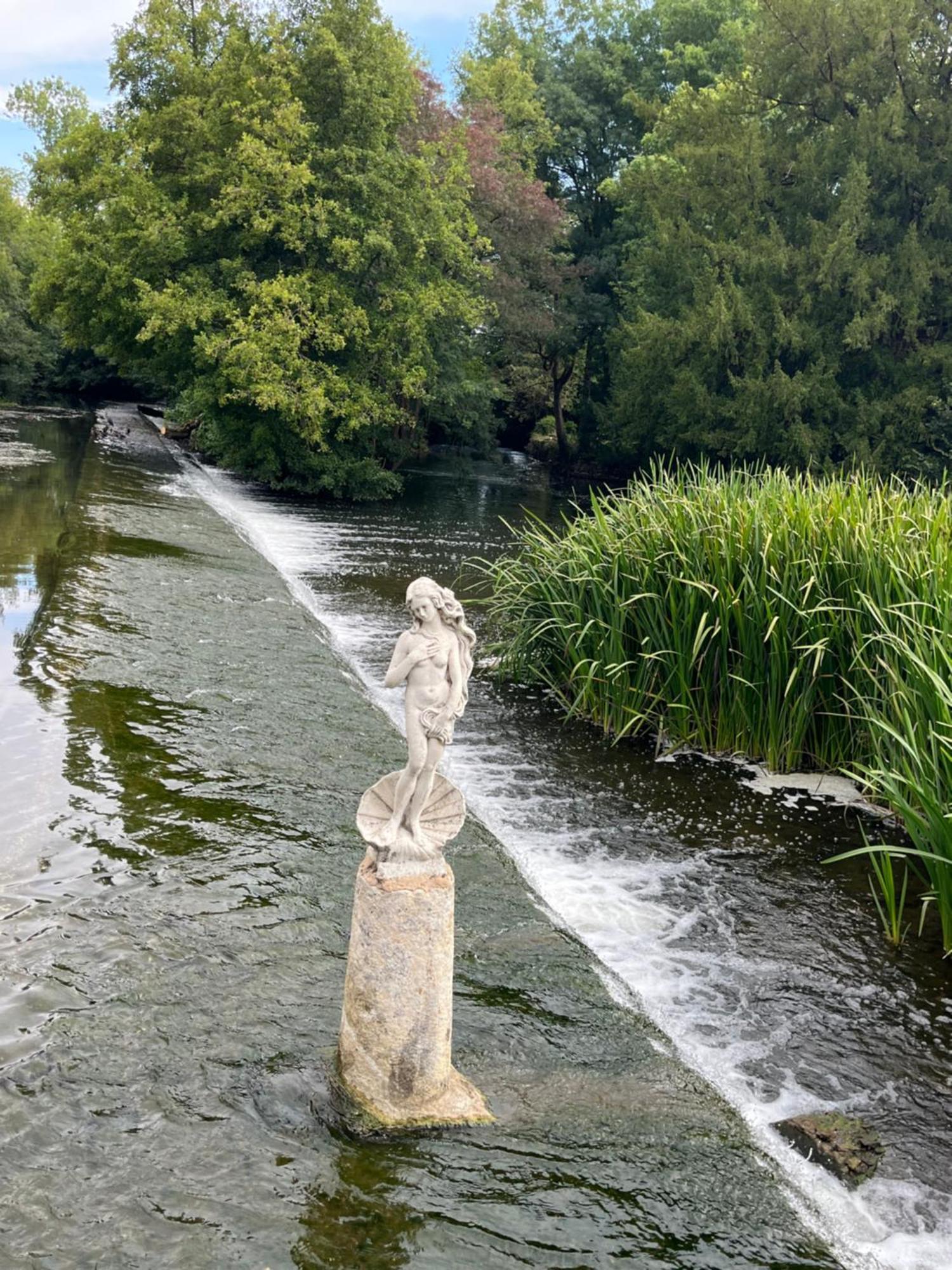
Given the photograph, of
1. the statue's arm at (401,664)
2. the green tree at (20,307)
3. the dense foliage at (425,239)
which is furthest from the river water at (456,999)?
the green tree at (20,307)

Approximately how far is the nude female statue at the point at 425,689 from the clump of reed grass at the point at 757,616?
383 cm

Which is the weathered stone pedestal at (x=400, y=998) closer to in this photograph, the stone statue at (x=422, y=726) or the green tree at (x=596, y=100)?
the stone statue at (x=422, y=726)

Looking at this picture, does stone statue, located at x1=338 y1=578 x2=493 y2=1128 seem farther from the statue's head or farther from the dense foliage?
the dense foliage

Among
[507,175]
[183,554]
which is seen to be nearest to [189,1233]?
[183,554]

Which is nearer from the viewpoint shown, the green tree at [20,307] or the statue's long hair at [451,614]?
the statue's long hair at [451,614]

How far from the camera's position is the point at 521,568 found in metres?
12.2

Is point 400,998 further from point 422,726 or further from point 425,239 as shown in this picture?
point 425,239

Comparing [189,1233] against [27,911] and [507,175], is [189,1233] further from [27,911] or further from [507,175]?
[507,175]

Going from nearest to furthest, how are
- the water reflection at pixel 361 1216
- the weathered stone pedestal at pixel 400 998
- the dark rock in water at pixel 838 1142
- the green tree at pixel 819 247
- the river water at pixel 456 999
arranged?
the water reflection at pixel 361 1216 < the river water at pixel 456 999 < the weathered stone pedestal at pixel 400 998 < the dark rock in water at pixel 838 1142 < the green tree at pixel 819 247

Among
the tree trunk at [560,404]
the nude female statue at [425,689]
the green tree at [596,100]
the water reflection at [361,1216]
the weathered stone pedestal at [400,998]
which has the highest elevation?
the green tree at [596,100]

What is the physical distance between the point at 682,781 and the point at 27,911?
17.3 feet

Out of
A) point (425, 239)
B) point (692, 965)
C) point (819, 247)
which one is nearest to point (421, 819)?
point (692, 965)

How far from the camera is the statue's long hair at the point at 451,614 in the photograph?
438 centimetres

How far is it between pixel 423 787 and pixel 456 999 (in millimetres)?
1460
